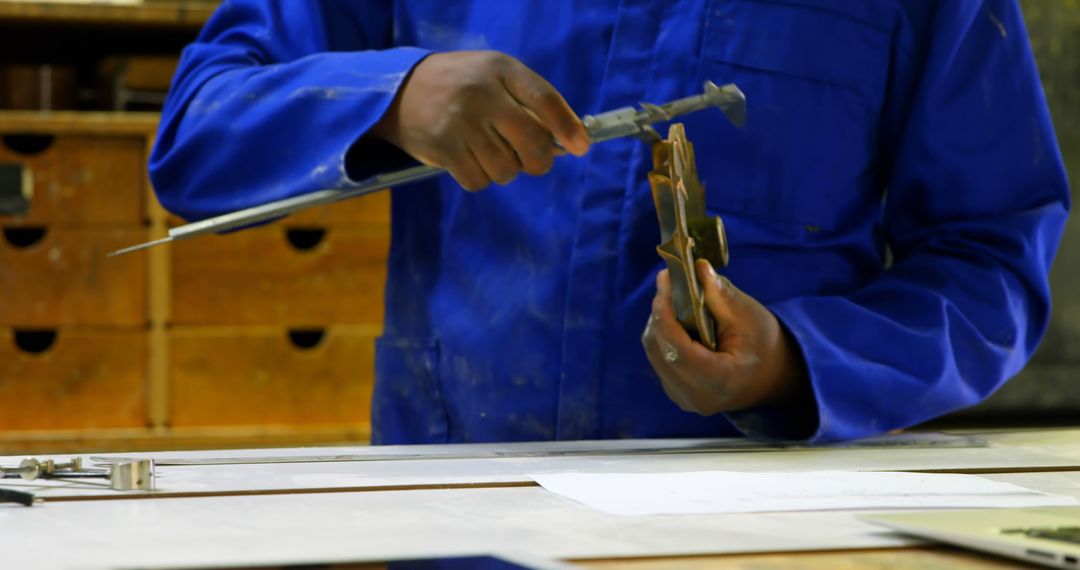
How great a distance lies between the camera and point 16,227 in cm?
234

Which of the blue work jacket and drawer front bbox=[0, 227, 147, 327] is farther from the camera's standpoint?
drawer front bbox=[0, 227, 147, 327]

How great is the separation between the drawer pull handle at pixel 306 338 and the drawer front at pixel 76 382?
249 mm

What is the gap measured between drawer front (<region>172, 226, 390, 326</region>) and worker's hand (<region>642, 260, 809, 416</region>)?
144 centimetres

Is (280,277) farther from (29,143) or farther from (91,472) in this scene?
(91,472)

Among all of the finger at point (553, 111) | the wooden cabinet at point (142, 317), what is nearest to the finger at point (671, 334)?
the finger at point (553, 111)

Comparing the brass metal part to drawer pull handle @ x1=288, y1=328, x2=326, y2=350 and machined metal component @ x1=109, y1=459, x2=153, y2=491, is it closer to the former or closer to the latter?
machined metal component @ x1=109, y1=459, x2=153, y2=491

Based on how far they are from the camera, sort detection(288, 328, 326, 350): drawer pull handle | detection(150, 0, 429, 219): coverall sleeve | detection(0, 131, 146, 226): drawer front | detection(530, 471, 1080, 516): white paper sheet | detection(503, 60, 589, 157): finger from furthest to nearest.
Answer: detection(288, 328, 326, 350): drawer pull handle
detection(0, 131, 146, 226): drawer front
detection(150, 0, 429, 219): coverall sleeve
detection(503, 60, 589, 157): finger
detection(530, 471, 1080, 516): white paper sheet

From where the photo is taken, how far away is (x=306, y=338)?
2.47 meters

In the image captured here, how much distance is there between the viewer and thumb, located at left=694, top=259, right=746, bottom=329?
37.2 inches

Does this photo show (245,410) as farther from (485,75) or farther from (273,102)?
(485,75)

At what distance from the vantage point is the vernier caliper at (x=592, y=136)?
94 centimetres

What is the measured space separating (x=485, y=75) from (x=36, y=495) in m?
0.38

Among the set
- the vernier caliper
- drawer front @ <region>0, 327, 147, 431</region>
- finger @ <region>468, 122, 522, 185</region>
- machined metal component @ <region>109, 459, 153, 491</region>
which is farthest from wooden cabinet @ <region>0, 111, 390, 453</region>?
machined metal component @ <region>109, 459, 153, 491</region>

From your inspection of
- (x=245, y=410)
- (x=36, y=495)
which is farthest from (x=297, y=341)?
(x=36, y=495)
